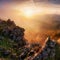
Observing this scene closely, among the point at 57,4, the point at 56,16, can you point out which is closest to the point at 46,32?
the point at 56,16

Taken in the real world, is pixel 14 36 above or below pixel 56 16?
below

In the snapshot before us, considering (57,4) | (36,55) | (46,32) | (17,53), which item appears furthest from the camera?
(57,4)

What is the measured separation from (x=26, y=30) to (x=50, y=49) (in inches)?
1289

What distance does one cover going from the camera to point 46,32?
136 m

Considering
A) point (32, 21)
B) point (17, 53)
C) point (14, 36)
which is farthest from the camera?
point (32, 21)

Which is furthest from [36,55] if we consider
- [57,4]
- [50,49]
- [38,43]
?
[57,4]

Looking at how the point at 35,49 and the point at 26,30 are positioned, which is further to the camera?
the point at 26,30

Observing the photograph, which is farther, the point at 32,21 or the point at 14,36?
the point at 32,21

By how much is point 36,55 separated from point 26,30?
112 feet

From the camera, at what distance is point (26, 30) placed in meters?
139

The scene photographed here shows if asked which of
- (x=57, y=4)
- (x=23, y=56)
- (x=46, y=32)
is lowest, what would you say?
(x=23, y=56)

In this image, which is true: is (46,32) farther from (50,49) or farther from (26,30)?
(50,49)

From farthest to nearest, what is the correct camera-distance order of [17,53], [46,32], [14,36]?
[46,32]
[14,36]
[17,53]

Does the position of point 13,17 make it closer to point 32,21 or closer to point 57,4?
point 32,21
